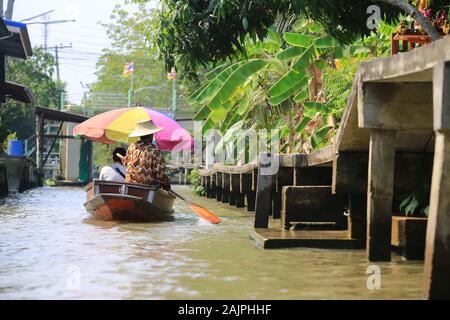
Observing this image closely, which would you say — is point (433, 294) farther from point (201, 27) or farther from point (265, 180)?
point (201, 27)

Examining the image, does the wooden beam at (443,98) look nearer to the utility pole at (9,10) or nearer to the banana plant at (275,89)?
the banana plant at (275,89)

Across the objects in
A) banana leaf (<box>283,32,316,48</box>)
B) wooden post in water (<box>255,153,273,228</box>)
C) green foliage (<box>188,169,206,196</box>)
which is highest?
banana leaf (<box>283,32,316,48</box>)

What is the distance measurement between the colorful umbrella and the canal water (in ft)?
14.7

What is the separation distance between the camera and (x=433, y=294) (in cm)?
554

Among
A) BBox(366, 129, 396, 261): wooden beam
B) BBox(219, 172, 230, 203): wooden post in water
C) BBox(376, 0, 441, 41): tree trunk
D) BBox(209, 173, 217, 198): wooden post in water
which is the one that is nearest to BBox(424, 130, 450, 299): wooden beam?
BBox(366, 129, 396, 261): wooden beam

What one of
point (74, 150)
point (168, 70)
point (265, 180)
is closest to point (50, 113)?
point (74, 150)

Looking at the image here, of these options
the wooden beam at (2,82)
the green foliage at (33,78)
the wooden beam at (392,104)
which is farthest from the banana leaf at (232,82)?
the green foliage at (33,78)

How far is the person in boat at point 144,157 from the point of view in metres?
13.3

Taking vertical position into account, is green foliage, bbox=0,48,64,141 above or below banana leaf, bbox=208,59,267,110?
above

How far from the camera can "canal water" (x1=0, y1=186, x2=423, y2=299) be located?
6.18m

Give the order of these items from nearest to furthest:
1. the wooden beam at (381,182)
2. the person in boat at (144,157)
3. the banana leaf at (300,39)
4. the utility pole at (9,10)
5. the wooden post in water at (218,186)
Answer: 1. the wooden beam at (381,182)
2. the person in boat at (144,157)
3. the banana leaf at (300,39)
4. the wooden post in water at (218,186)
5. the utility pole at (9,10)

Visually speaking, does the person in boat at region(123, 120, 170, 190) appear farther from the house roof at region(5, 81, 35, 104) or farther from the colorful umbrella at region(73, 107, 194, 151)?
the house roof at region(5, 81, 35, 104)

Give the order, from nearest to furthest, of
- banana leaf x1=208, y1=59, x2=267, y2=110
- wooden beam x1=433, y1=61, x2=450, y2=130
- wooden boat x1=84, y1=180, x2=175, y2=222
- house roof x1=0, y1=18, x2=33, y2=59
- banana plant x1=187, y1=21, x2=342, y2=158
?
wooden beam x1=433, y1=61, x2=450, y2=130 → wooden boat x1=84, y1=180, x2=175, y2=222 → banana plant x1=187, y1=21, x2=342, y2=158 → banana leaf x1=208, y1=59, x2=267, y2=110 → house roof x1=0, y1=18, x2=33, y2=59
